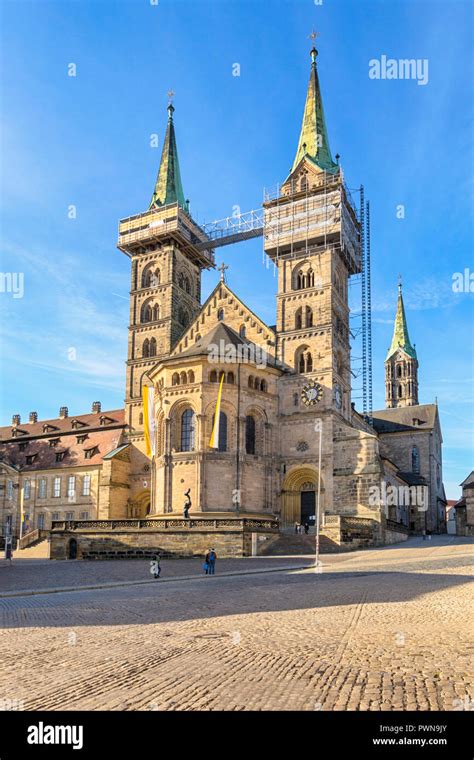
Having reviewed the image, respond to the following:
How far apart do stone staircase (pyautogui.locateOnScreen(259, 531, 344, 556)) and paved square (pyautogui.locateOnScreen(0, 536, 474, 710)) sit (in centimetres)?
1698

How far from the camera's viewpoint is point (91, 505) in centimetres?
6225

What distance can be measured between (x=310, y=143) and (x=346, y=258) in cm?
1221

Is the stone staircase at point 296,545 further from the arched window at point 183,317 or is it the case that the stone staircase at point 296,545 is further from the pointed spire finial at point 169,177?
the pointed spire finial at point 169,177

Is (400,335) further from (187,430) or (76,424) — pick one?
(187,430)

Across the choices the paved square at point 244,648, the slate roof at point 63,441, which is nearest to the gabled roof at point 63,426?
the slate roof at point 63,441

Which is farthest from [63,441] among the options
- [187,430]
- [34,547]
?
[187,430]

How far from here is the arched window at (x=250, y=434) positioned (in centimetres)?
5259

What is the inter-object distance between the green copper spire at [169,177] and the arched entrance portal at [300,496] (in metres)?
30.7

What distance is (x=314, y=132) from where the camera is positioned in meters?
64.5

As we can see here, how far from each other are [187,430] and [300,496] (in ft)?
34.5

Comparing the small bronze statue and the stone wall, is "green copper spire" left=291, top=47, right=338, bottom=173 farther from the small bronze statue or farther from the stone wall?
the stone wall

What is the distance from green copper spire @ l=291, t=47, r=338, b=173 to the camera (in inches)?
2467

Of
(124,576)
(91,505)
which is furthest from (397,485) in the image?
(124,576)
